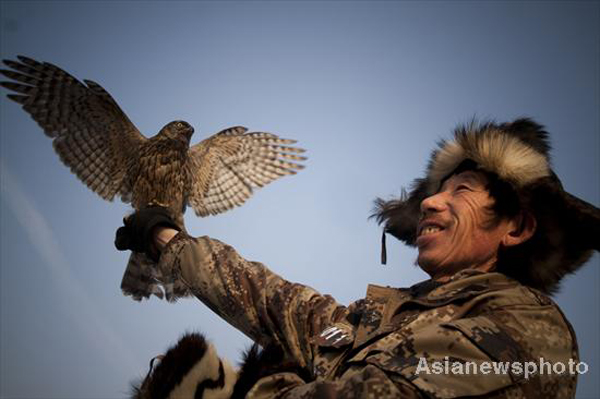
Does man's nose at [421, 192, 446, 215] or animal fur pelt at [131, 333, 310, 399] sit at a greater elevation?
man's nose at [421, 192, 446, 215]

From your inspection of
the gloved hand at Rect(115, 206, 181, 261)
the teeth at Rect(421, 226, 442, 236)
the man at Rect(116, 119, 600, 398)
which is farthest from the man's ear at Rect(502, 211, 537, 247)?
the gloved hand at Rect(115, 206, 181, 261)

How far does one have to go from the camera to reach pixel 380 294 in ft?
6.78

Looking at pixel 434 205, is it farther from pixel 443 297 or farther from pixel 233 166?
pixel 233 166

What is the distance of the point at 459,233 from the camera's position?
7.22ft

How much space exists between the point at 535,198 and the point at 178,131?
3844 millimetres

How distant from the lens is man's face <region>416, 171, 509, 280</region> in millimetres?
2201

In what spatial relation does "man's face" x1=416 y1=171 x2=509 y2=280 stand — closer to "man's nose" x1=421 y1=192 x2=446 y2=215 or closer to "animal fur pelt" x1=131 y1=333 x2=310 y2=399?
"man's nose" x1=421 y1=192 x2=446 y2=215

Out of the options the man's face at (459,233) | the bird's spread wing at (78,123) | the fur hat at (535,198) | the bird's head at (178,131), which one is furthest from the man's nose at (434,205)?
the bird's spread wing at (78,123)

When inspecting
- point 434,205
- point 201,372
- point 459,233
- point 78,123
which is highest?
point 78,123

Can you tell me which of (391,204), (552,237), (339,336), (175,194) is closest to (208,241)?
(339,336)

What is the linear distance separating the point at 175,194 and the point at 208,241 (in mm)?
2539

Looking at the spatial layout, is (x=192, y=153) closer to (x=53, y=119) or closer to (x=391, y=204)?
(x=53, y=119)

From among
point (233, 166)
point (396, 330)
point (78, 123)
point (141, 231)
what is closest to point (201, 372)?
point (396, 330)

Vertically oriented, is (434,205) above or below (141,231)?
above
